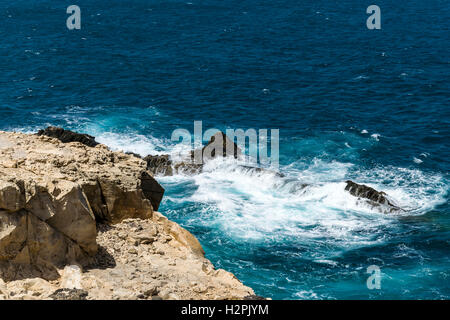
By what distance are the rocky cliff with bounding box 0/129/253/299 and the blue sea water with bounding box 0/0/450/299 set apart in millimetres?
14779

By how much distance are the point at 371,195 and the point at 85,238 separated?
119ft

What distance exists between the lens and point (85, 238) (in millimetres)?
27203

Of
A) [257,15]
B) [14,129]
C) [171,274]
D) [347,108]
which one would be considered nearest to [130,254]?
[171,274]

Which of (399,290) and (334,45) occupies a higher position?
(334,45)

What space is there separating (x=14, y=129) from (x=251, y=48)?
41.1 m

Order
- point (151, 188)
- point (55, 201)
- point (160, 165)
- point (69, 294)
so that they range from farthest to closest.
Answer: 1. point (160, 165)
2. point (151, 188)
3. point (55, 201)
4. point (69, 294)

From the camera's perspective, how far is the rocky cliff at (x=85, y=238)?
24781 millimetres

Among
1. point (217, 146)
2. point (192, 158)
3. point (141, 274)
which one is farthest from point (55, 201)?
point (217, 146)

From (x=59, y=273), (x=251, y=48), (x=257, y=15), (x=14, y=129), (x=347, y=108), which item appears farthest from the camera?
(x=257, y=15)

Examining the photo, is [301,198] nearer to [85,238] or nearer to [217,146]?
[217,146]

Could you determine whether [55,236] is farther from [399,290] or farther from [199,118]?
[199,118]

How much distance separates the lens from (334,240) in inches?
2016

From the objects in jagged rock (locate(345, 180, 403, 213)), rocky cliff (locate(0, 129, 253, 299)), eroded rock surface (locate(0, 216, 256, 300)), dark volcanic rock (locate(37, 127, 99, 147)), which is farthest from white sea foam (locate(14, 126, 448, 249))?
eroded rock surface (locate(0, 216, 256, 300))

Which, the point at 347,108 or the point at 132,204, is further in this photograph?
the point at 347,108
